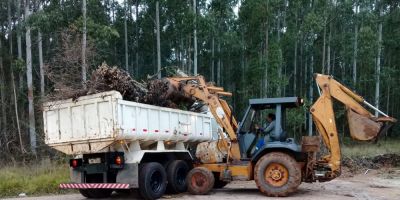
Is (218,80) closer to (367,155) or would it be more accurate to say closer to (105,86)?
(367,155)

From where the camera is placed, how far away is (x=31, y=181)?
14.4 m

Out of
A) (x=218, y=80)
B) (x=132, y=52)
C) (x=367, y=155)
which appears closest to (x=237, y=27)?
(x=218, y=80)

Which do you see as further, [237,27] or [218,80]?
[218,80]

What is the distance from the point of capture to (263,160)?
11711mm

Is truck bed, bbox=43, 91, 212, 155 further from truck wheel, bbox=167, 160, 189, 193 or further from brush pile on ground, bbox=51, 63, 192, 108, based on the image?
truck wheel, bbox=167, 160, 189, 193

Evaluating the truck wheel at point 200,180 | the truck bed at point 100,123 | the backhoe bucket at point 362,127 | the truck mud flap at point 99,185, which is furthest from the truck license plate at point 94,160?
the backhoe bucket at point 362,127

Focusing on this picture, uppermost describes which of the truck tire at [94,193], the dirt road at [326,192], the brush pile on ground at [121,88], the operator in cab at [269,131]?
the brush pile on ground at [121,88]

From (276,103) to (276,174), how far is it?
1.82 metres

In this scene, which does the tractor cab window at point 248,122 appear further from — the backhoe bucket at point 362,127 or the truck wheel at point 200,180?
the backhoe bucket at point 362,127

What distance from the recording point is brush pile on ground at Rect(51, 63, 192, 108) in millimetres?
11133

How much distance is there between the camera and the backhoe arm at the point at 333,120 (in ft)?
38.2

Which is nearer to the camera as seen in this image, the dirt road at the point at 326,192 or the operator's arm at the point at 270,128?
the dirt road at the point at 326,192

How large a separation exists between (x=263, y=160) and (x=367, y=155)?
42.2 ft

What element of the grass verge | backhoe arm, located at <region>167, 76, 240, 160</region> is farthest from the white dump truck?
the grass verge
